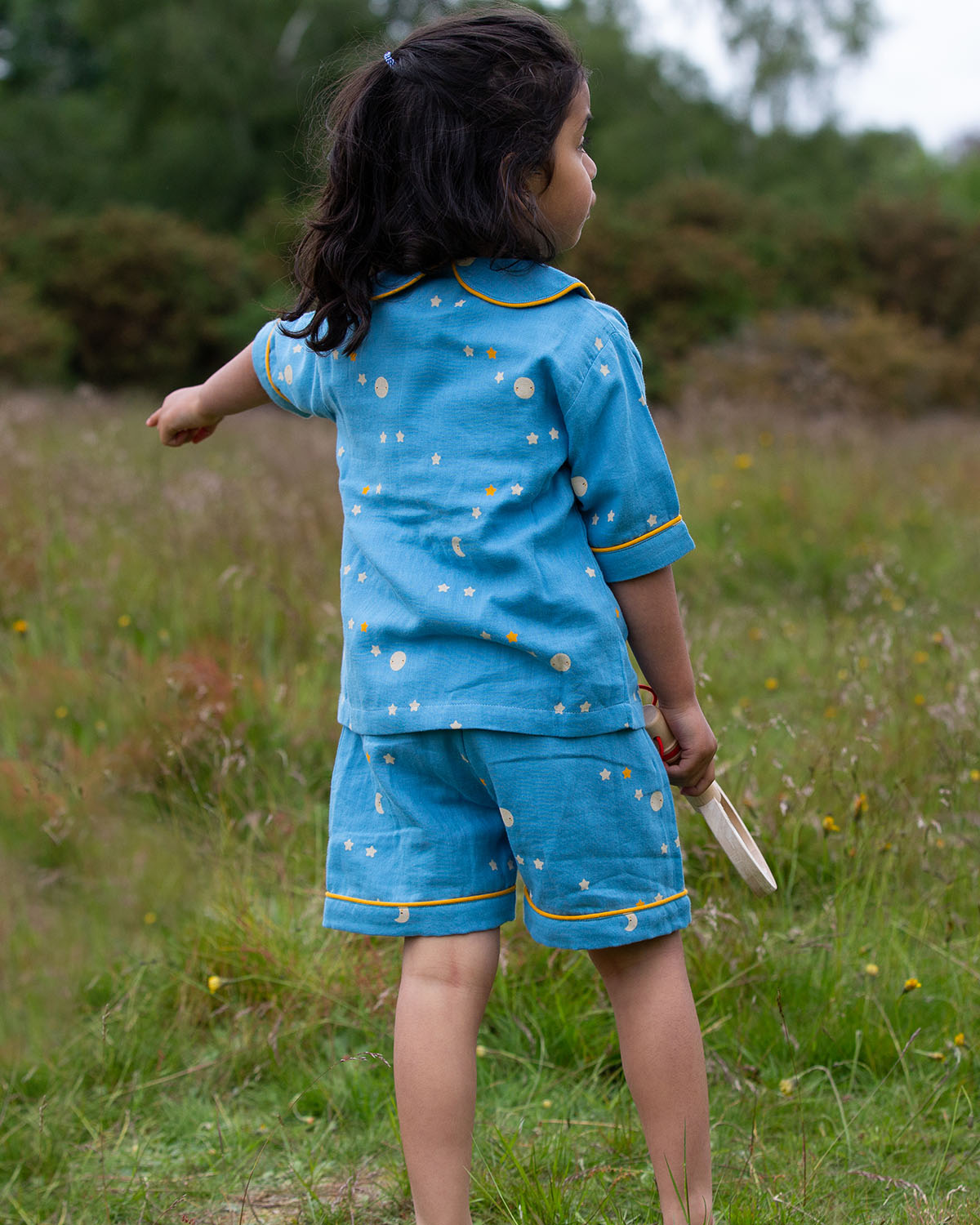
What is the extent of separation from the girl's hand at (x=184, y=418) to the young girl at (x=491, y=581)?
0.37 metres

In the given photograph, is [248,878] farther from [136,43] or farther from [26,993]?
[136,43]

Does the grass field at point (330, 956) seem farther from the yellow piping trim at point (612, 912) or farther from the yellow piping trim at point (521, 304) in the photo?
the yellow piping trim at point (521, 304)

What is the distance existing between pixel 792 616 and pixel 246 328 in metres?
13.8

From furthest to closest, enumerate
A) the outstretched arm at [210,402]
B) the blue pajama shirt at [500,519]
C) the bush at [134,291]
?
1. the bush at [134,291]
2. the outstretched arm at [210,402]
3. the blue pajama shirt at [500,519]

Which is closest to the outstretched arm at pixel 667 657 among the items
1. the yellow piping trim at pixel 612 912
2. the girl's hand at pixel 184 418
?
the yellow piping trim at pixel 612 912

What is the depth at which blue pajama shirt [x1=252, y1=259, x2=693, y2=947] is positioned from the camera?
4.41 ft

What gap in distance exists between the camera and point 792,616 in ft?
14.3

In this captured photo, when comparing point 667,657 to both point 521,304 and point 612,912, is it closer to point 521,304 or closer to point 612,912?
point 612,912

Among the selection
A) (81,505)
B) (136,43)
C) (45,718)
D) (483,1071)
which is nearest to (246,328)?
(136,43)

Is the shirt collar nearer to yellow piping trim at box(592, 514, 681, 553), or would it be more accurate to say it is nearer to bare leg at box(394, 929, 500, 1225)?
yellow piping trim at box(592, 514, 681, 553)

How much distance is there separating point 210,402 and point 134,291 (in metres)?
15.5

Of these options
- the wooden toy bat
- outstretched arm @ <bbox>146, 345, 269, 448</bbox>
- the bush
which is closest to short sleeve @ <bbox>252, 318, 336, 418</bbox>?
outstretched arm @ <bbox>146, 345, 269, 448</bbox>

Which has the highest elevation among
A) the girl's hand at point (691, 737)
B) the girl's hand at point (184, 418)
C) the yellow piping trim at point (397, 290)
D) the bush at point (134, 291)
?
the yellow piping trim at point (397, 290)

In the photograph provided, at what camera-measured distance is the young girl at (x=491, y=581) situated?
1351 mm
